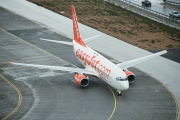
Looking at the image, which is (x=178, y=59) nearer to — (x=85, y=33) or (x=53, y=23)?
(x=85, y=33)

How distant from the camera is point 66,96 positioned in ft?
230

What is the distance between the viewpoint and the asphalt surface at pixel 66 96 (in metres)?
63.9

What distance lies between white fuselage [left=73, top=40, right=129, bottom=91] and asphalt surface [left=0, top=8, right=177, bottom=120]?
2.43 metres

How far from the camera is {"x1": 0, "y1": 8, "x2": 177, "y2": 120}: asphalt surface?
210ft

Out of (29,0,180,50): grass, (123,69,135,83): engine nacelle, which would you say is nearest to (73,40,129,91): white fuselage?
(123,69,135,83): engine nacelle

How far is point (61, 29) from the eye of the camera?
109562 millimetres

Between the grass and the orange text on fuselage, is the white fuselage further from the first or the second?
the grass

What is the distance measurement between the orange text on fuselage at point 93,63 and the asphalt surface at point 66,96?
3066mm

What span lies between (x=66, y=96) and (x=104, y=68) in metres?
7.33

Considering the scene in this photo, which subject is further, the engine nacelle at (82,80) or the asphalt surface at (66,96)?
the engine nacelle at (82,80)

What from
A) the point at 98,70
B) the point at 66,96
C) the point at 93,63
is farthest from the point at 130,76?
the point at 66,96

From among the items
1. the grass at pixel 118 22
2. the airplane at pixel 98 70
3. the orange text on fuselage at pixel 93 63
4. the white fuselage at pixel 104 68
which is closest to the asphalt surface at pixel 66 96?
the airplane at pixel 98 70

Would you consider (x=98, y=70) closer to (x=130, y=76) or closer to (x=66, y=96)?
(x=130, y=76)

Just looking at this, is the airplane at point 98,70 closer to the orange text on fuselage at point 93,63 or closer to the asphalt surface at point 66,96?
the orange text on fuselage at point 93,63
